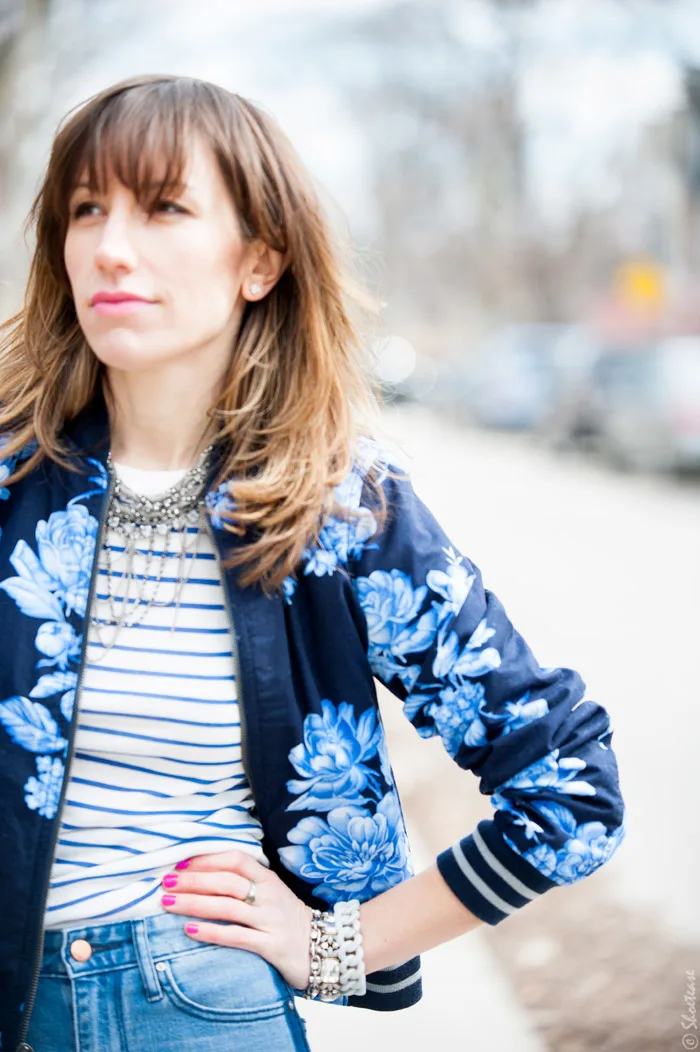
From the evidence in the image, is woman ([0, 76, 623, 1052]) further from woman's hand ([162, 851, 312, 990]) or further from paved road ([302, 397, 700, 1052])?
paved road ([302, 397, 700, 1052])

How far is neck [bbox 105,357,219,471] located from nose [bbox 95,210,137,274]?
203mm

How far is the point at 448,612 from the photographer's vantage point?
173 cm

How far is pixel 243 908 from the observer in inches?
67.1

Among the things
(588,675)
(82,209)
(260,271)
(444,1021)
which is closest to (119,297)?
(82,209)

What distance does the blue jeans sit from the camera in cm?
163

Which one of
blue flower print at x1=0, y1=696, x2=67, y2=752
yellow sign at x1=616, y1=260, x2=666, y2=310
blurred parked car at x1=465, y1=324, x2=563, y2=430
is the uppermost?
yellow sign at x1=616, y1=260, x2=666, y2=310

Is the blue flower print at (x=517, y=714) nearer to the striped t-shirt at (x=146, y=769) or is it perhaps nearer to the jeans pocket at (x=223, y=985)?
the striped t-shirt at (x=146, y=769)

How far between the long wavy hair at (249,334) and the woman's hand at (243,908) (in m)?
0.42

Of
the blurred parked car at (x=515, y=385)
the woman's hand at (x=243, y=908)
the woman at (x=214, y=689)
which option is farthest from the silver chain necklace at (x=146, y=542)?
the blurred parked car at (x=515, y=385)

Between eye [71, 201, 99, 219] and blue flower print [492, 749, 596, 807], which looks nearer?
blue flower print [492, 749, 596, 807]

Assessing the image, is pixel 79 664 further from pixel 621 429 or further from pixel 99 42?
pixel 621 429

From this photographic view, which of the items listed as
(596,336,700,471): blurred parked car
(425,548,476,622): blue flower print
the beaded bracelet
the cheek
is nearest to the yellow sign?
(596,336,700,471): blurred parked car

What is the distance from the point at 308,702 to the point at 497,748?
11.2 inches

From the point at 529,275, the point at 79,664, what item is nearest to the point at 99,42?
the point at 79,664
